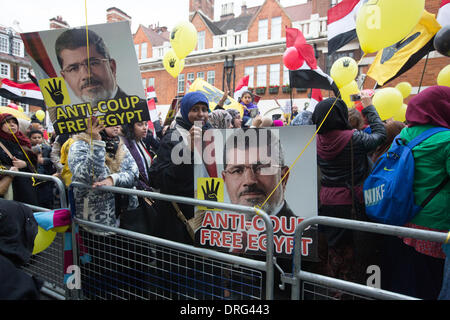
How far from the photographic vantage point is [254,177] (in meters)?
2.16

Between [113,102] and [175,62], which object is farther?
[175,62]

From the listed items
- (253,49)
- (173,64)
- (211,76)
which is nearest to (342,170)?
(173,64)

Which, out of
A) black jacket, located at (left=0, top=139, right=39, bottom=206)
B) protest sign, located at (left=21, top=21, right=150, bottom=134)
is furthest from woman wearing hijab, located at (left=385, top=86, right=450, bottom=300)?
black jacket, located at (left=0, top=139, right=39, bottom=206)

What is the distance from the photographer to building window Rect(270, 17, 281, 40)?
21453 millimetres

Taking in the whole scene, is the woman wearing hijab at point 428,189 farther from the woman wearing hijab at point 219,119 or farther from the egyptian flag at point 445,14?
the egyptian flag at point 445,14

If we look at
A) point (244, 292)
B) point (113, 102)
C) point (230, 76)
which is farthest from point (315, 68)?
point (230, 76)

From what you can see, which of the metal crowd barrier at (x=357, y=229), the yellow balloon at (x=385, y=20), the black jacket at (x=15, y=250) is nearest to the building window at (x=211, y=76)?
the yellow balloon at (x=385, y=20)

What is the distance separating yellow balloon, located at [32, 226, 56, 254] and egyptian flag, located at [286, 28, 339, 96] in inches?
154

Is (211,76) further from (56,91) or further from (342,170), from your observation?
(342,170)

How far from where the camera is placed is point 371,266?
2654 mm

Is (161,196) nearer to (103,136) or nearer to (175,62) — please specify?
(103,136)

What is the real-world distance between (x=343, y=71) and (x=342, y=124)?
3.33 metres

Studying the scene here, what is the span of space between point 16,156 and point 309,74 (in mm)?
4295

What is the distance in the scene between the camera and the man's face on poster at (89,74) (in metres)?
2.37
